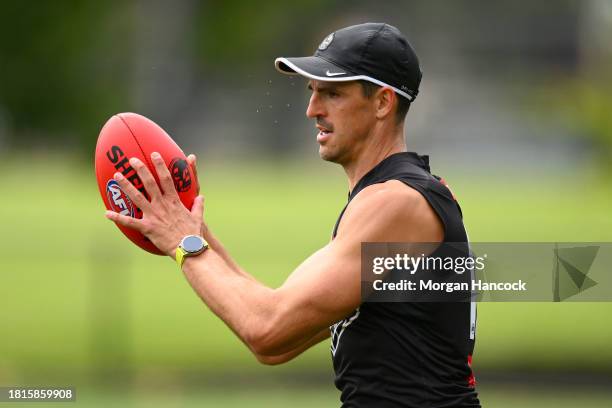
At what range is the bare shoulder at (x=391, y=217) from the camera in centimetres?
441

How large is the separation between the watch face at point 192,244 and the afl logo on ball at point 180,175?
42cm

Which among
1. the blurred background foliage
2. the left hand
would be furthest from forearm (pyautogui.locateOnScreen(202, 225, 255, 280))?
the blurred background foliage

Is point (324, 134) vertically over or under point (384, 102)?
under

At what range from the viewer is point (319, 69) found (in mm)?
4840

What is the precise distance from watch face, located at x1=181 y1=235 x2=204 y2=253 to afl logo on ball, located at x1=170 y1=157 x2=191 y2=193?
0.42 meters

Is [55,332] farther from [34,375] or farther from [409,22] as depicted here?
[409,22]

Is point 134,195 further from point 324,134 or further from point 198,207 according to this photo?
point 324,134

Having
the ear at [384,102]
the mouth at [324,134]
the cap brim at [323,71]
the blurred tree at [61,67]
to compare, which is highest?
the blurred tree at [61,67]

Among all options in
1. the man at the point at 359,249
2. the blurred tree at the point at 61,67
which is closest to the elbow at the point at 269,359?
the man at the point at 359,249

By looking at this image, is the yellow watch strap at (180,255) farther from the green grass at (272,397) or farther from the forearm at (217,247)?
the green grass at (272,397)

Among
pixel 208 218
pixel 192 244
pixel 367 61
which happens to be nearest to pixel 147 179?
pixel 192 244

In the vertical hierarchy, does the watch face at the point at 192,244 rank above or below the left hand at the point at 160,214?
below

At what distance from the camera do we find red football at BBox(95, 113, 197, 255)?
16.4 feet

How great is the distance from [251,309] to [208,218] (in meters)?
25.5
